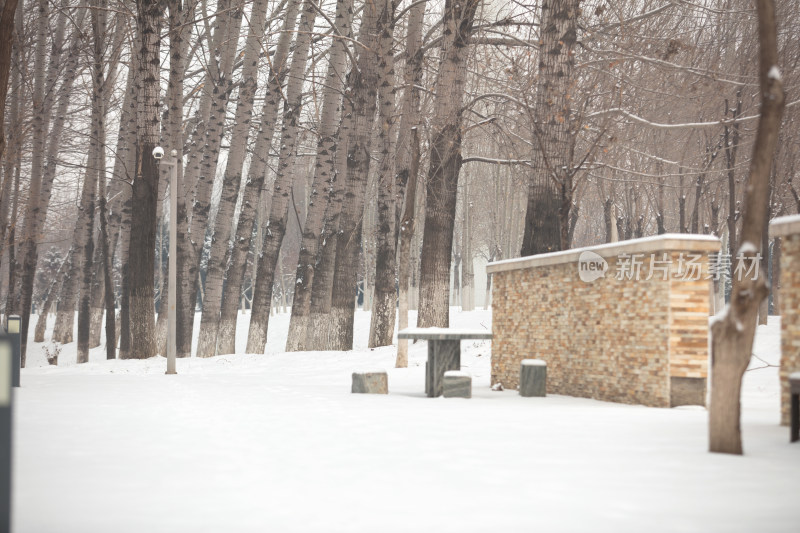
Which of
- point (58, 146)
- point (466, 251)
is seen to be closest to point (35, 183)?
point (58, 146)

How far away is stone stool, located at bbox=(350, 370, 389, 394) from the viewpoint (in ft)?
40.9

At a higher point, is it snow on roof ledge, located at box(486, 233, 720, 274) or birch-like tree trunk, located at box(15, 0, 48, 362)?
birch-like tree trunk, located at box(15, 0, 48, 362)

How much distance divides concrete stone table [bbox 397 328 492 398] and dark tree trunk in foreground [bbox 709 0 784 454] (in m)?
5.49

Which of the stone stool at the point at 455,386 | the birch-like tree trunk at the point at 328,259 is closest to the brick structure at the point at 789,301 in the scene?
the stone stool at the point at 455,386

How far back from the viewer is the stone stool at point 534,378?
12023mm

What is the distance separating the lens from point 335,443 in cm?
755

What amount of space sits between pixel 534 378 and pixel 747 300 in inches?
220

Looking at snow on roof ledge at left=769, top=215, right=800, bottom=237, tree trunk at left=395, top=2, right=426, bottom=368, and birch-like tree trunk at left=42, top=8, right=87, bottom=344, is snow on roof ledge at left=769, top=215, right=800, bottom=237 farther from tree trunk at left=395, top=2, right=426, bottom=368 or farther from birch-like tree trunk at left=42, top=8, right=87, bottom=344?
birch-like tree trunk at left=42, top=8, right=87, bottom=344

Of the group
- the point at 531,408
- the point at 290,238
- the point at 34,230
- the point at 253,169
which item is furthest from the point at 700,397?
the point at 290,238

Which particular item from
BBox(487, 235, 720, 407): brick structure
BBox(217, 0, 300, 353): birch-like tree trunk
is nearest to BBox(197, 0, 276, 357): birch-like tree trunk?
BBox(217, 0, 300, 353): birch-like tree trunk

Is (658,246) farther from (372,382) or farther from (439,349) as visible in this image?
(372,382)

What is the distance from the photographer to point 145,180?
18578 millimetres

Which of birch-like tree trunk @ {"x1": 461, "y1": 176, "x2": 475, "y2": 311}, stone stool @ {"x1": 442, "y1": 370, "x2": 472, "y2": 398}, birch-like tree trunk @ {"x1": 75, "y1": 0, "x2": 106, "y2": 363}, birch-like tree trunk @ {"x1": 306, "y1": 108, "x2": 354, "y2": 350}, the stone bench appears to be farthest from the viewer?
birch-like tree trunk @ {"x1": 461, "y1": 176, "x2": 475, "y2": 311}

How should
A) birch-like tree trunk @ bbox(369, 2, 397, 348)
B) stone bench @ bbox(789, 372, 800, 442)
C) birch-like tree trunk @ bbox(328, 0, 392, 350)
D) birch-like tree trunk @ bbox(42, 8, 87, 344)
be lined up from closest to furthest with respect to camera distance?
1. stone bench @ bbox(789, 372, 800, 442)
2. birch-like tree trunk @ bbox(369, 2, 397, 348)
3. birch-like tree trunk @ bbox(328, 0, 392, 350)
4. birch-like tree trunk @ bbox(42, 8, 87, 344)
